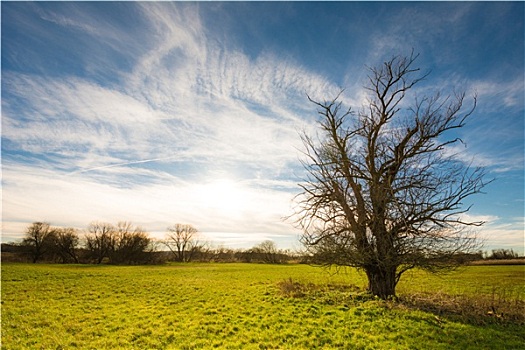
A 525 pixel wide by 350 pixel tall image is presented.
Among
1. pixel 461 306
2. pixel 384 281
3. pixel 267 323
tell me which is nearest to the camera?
pixel 267 323

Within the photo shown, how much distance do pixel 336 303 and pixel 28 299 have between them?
17.6m

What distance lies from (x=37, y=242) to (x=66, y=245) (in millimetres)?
6815

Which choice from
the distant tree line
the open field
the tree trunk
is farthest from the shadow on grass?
the distant tree line

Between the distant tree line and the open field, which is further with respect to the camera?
the distant tree line

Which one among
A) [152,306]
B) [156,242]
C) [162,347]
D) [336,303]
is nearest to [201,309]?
[152,306]

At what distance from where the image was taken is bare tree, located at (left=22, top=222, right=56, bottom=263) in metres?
73.6

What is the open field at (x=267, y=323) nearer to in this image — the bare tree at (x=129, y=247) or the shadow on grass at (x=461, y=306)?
the shadow on grass at (x=461, y=306)

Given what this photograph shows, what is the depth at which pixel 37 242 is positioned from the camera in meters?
74.2

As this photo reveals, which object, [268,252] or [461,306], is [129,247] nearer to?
[268,252]

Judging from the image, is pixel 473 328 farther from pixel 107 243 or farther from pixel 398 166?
pixel 107 243

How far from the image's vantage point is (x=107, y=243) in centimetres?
8044

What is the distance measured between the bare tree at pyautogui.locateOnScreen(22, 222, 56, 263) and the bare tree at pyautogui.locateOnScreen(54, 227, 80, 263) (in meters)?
1.35

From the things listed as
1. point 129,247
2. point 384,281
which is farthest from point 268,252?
point 384,281

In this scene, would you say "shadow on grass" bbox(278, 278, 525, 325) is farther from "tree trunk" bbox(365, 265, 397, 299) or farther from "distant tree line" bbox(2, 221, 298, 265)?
"distant tree line" bbox(2, 221, 298, 265)
